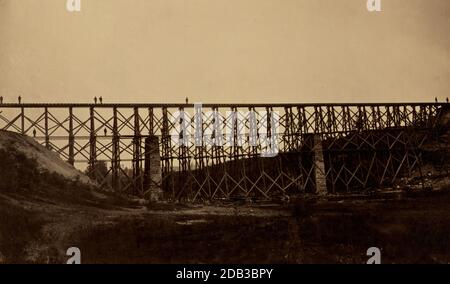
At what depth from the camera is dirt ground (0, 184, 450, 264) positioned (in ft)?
29.3

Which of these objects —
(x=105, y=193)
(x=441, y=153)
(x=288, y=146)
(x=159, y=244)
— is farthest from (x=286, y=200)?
(x=441, y=153)

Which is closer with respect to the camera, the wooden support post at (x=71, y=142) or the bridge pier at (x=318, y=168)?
the wooden support post at (x=71, y=142)

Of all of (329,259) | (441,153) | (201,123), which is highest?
(201,123)

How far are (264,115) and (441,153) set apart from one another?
10.6 m

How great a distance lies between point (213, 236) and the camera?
1002 centimetres

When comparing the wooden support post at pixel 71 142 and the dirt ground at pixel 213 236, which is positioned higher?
the wooden support post at pixel 71 142

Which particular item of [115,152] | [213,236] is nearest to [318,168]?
[115,152]

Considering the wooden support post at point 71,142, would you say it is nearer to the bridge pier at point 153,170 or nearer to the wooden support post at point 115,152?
the wooden support post at point 115,152

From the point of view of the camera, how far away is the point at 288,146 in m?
21.0

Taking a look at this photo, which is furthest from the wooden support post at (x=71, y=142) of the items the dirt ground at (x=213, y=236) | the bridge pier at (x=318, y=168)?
the bridge pier at (x=318, y=168)

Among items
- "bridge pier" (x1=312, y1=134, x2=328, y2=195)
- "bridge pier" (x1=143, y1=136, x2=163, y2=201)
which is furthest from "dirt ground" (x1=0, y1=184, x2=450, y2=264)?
"bridge pier" (x1=312, y1=134, x2=328, y2=195)

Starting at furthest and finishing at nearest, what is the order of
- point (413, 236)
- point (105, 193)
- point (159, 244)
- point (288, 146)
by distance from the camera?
point (288, 146)
point (105, 193)
point (413, 236)
point (159, 244)

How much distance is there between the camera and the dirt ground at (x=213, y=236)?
895 cm

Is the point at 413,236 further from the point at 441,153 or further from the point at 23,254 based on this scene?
the point at 441,153
